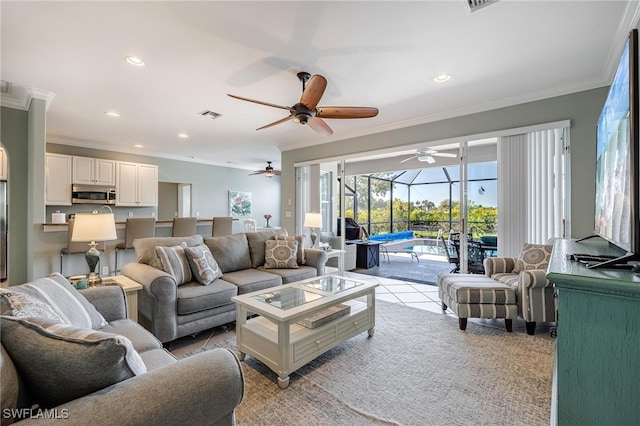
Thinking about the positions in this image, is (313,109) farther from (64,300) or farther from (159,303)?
(64,300)

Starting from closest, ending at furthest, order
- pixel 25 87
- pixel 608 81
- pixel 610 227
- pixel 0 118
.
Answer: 1. pixel 610 227
2. pixel 608 81
3. pixel 25 87
4. pixel 0 118

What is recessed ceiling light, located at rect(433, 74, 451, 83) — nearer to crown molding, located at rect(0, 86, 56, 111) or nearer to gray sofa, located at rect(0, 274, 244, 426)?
gray sofa, located at rect(0, 274, 244, 426)

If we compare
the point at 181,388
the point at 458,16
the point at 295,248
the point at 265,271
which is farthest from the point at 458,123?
the point at 181,388

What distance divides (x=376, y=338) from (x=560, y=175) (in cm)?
293

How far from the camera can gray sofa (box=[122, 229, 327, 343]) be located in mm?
2412

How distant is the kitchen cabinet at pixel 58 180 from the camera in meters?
5.19

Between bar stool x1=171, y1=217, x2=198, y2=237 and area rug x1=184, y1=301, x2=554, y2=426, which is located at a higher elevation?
bar stool x1=171, y1=217, x2=198, y2=237

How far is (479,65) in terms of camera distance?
275cm

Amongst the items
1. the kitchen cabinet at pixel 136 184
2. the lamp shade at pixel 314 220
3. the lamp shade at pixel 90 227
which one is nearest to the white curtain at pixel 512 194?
the lamp shade at pixel 314 220

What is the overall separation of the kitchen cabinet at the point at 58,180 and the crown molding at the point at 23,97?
2071 millimetres

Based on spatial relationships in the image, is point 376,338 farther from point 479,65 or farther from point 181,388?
point 479,65

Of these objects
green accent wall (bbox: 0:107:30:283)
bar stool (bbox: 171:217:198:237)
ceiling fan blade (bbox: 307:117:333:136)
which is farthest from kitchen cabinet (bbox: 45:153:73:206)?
ceiling fan blade (bbox: 307:117:333:136)

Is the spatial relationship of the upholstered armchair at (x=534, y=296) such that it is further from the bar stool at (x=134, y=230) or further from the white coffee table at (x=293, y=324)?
the bar stool at (x=134, y=230)

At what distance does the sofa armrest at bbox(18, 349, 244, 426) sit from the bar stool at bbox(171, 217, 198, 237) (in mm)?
4292
